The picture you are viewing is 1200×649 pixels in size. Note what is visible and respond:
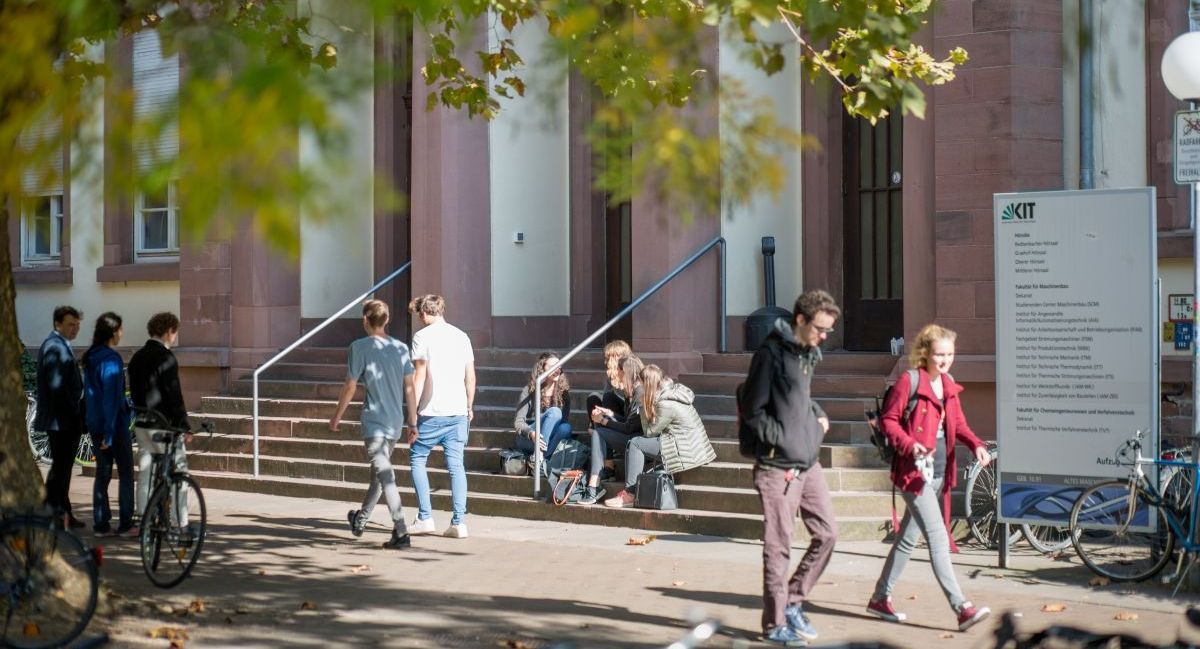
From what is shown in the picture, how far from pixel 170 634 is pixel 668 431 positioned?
5439mm

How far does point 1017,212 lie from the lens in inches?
420

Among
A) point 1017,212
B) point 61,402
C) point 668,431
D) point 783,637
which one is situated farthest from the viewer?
point 668,431

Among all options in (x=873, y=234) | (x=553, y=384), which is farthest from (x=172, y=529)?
(x=873, y=234)

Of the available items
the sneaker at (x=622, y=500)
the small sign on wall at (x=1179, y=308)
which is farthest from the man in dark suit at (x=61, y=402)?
the small sign on wall at (x=1179, y=308)

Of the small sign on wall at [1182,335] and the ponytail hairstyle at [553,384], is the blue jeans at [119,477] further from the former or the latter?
the small sign on wall at [1182,335]

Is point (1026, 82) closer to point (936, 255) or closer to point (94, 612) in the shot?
point (936, 255)

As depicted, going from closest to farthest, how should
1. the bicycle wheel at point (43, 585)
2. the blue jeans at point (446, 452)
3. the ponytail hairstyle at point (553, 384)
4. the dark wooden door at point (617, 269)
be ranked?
the bicycle wheel at point (43, 585) → the blue jeans at point (446, 452) → the ponytail hairstyle at point (553, 384) → the dark wooden door at point (617, 269)

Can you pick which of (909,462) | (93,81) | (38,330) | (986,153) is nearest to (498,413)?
(986,153)

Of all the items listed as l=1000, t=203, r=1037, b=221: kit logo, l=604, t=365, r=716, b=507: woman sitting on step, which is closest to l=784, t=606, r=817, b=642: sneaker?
l=1000, t=203, r=1037, b=221: kit logo

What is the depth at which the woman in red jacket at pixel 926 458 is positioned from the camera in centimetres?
862

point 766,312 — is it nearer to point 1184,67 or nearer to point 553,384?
point 553,384

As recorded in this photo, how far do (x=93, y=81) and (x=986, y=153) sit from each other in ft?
31.6

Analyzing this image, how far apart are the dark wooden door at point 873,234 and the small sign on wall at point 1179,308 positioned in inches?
133

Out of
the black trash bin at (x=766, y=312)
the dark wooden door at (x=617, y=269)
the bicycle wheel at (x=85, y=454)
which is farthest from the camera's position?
the bicycle wheel at (x=85, y=454)
